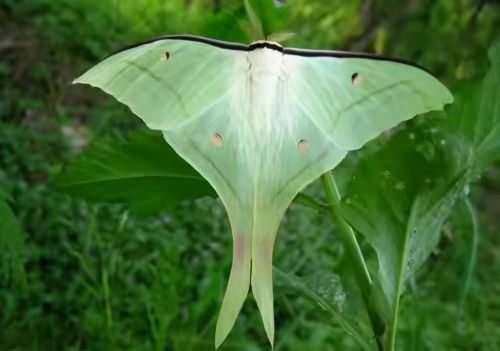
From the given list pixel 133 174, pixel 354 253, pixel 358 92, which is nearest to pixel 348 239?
pixel 354 253

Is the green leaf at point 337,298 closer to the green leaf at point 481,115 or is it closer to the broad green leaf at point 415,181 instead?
the broad green leaf at point 415,181

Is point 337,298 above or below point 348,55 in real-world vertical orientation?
below

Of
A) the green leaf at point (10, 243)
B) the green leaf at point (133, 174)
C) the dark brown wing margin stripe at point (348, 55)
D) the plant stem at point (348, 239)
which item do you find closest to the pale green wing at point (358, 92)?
the dark brown wing margin stripe at point (348, 55)

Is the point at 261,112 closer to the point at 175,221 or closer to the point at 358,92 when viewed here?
the point at 358,92

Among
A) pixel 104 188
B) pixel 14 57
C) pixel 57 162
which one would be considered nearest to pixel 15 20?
pixel 14 57

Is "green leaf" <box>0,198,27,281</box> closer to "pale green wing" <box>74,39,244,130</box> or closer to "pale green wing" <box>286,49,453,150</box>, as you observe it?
"pale green wing" <box>74,39,244,130</box>

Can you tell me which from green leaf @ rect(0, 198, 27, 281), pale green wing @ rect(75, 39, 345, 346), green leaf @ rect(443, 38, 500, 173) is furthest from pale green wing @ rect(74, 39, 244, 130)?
green leaf @ rect(0, 198, 27, 281)
